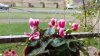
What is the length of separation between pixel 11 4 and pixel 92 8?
172cm

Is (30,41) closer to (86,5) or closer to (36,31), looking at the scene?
(36,31)

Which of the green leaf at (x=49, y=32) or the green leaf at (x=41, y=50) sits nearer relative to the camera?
the green leaf at (x=41, y=50)

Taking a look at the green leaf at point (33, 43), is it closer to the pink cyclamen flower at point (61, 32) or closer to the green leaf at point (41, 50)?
the green leaf at point (41, 50)

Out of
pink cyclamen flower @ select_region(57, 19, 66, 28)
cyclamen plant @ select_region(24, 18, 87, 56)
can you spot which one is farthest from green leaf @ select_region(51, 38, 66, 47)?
pink cyclamen flower @ select_region(57, 19, 66, 28)

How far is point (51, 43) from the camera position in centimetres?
180

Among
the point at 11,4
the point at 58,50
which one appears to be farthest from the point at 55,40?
the point at 11,4

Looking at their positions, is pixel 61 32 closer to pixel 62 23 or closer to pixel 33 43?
pixel 62 23

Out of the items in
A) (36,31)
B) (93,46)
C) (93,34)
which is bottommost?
(93,46)

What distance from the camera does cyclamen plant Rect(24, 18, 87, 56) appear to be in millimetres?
1797

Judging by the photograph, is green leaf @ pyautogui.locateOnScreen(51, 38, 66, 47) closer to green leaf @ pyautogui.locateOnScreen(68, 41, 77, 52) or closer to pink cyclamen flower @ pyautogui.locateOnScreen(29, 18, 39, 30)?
green leaf @ pyautogui.locateOnScreen(68, 41, 77, 52)

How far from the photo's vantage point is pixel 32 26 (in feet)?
6.11

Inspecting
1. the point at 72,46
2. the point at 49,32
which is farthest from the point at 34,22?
the point at 72,46

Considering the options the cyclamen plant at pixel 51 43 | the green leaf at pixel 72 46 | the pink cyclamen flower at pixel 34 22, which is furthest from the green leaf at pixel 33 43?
the green leaf at pixel 72 46

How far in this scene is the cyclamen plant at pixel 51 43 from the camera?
1797mm
